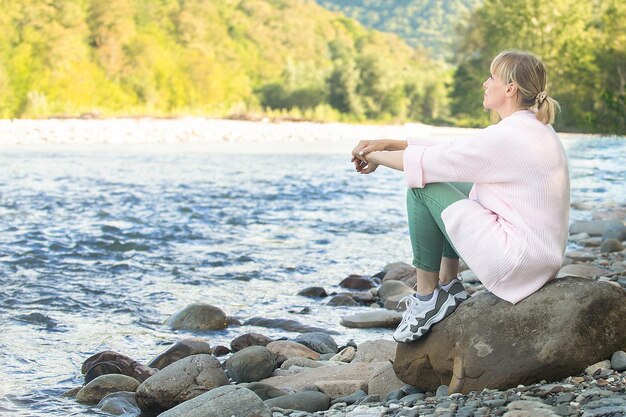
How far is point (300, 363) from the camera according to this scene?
15.3 ft

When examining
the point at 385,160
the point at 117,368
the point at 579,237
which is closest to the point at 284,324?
the point at 117,368

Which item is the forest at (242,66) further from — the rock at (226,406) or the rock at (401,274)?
the rock at (226,406)

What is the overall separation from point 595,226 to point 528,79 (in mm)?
6487

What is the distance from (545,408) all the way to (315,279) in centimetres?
483

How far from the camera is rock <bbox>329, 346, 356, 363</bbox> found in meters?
4.77

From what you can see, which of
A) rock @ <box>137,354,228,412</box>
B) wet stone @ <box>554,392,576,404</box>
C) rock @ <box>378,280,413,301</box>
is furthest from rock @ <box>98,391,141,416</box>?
rock @ <box>378,280,413,301</box>

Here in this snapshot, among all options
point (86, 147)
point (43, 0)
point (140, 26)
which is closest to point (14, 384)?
point (86, 147)

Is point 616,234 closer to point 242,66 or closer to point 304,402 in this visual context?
point 304,402

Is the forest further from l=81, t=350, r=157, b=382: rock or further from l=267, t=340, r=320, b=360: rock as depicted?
l=81, t=350, r=157, b=382: rock

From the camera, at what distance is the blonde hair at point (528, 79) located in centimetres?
335

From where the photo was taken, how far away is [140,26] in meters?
64.6

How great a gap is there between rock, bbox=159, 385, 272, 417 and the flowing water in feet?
2.82

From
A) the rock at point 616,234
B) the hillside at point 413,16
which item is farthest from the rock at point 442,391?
the hillside at point 413,16

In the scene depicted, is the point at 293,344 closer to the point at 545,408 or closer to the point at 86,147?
the point at 545,408
